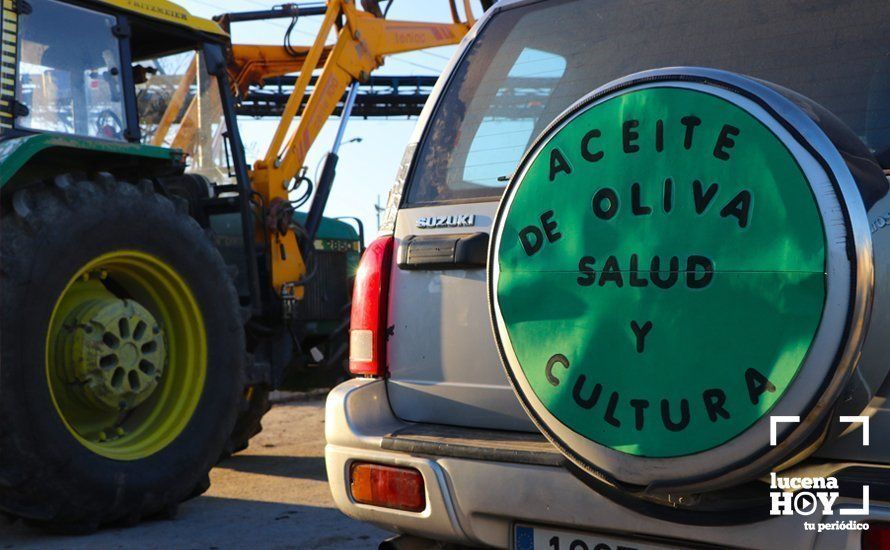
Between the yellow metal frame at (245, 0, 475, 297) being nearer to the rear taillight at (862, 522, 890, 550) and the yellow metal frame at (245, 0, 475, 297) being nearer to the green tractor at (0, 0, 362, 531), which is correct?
the green tractor at (0, 0, 362, 531)

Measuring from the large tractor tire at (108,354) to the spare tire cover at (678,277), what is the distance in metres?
2.81

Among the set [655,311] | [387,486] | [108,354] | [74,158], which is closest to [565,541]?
[387,486]

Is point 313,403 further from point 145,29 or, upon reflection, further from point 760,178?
point 760,178

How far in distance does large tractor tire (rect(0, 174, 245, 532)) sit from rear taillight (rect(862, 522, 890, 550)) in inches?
135

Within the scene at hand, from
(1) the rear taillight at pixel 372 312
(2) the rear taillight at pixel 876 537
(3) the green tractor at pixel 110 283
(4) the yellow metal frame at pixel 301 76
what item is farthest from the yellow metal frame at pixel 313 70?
(2) the rear taillight at pixel 876 537

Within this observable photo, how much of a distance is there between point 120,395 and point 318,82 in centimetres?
314

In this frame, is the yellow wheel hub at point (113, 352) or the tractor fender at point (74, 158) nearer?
the tractor fender at point (74, 158)

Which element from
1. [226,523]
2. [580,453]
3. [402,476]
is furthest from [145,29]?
[580,453]

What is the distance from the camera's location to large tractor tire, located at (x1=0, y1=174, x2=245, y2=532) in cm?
424

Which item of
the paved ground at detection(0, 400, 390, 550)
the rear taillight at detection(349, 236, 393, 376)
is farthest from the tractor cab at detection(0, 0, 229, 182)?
the rear taillight at detection(349, 236, 393, 376)

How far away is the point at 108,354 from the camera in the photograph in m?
4.64

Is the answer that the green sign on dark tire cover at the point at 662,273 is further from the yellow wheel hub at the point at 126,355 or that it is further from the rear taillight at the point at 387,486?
the yellow wheel hub at the point at 126,355

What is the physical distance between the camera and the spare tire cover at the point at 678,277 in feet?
5.81

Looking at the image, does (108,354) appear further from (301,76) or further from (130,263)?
(301,76)
